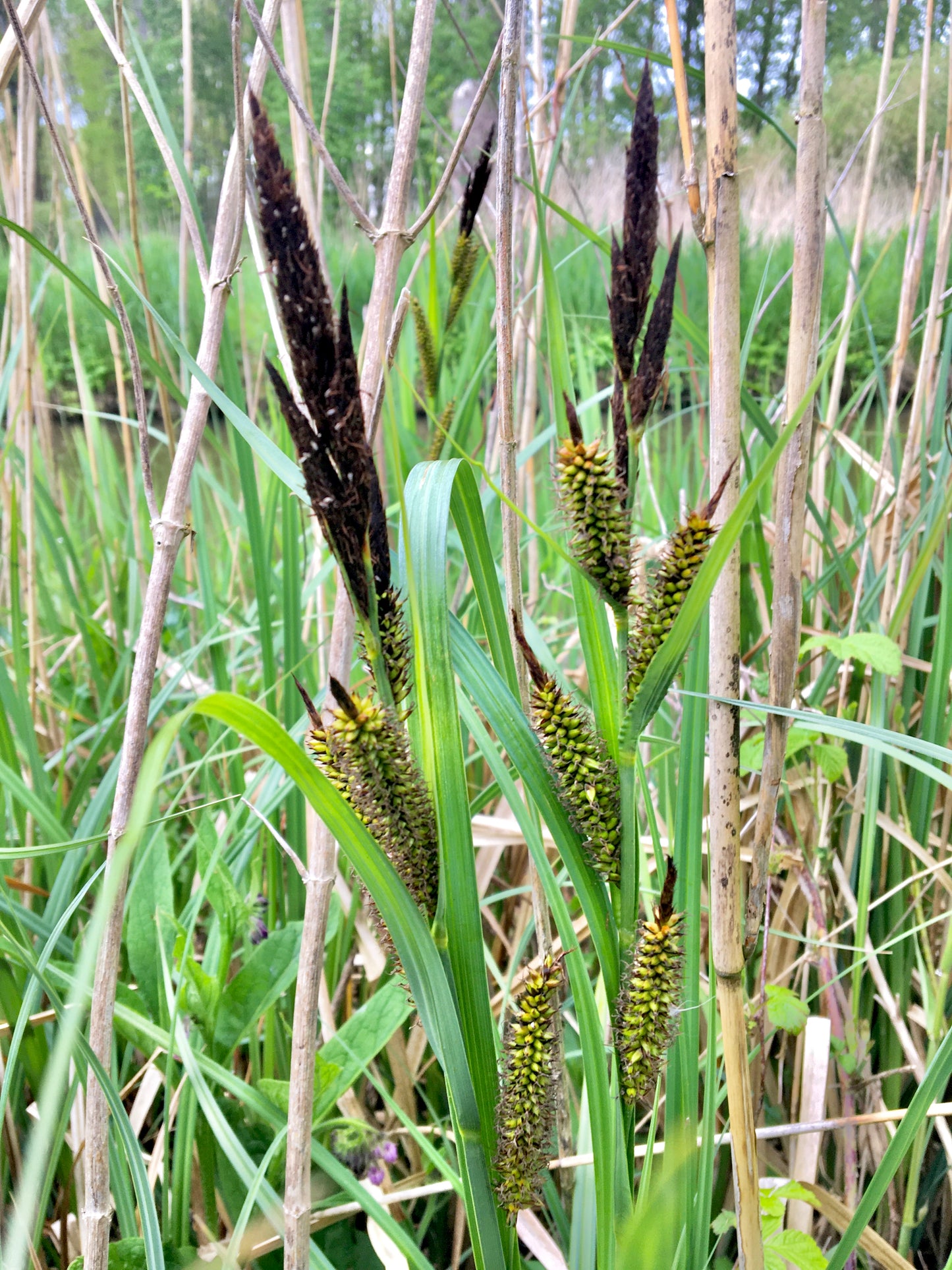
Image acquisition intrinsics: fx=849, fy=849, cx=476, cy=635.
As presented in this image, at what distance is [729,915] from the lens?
0.40 metres

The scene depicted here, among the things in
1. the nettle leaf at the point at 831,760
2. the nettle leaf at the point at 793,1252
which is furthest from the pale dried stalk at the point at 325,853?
the nettle leaf at the point at 831,760

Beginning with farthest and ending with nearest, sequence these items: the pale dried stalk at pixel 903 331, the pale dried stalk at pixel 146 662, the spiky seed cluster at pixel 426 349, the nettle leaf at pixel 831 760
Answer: the pale dried stalk at pixel 903 331 → the nettle leaf at pixel 831 760 → the spiky seed cluster at pixel 426 349 → the pale dried stalk at pixel 146 662

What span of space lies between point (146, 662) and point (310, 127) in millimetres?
283

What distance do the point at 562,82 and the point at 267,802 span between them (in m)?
0.65

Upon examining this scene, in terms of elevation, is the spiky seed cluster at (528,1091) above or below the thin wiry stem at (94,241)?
below

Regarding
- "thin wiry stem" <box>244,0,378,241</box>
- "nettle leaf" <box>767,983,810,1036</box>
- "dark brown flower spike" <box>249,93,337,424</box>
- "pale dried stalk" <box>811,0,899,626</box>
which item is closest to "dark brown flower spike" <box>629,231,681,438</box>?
"dark brown flower spike" <box>249,93,337,424</box>

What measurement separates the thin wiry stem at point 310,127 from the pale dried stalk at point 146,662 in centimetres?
2

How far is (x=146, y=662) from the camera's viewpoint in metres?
0.46

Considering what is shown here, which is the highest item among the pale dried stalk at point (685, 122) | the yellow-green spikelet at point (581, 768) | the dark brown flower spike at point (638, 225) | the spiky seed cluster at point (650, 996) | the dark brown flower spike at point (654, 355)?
the pale dried stalk at point (685, 122)

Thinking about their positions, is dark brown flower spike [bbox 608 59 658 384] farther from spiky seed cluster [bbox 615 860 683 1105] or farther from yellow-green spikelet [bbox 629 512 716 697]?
spiky seed cluster [bbox 615 860 683 1105]

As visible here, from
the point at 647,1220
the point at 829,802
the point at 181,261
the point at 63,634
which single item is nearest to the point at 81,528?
the point at 63,634

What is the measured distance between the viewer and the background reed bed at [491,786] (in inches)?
11.5

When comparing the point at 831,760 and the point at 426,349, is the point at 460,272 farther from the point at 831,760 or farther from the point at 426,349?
the point at 831,760

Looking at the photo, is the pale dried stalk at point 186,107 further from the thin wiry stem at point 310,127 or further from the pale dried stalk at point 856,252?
the pale dried stalk at point 856,252
